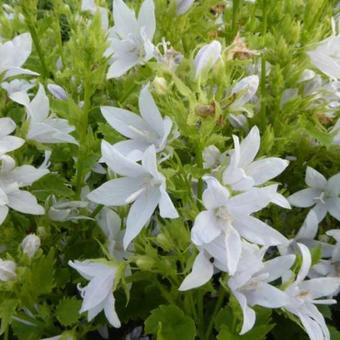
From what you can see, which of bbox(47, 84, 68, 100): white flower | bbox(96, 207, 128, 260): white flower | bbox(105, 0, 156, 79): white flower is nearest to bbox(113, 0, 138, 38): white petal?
bbox(105, 0, 156, 79): white flower

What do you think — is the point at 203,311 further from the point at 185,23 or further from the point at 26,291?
the point at 185,23

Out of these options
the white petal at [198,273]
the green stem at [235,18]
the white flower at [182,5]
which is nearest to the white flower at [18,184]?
the white petal at [198,273]

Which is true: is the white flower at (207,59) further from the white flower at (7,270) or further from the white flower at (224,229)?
the white flower at (7,270)

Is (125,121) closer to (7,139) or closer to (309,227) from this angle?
(7,139)

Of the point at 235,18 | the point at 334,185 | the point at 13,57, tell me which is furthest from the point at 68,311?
the point at 235,18

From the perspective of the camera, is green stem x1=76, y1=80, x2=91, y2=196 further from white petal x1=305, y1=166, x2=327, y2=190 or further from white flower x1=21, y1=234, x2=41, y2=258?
white petal x1=305, y1=166, x2=327, y2=190
